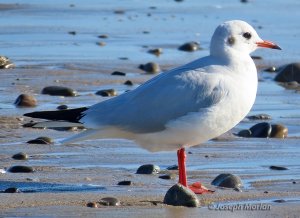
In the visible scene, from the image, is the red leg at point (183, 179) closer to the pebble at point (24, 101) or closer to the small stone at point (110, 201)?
the small stone at point (110, 201)

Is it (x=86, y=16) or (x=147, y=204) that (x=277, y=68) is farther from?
(x=147, y=204)

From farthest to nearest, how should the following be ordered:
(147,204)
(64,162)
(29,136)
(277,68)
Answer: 1. (277,68)
2. (29,136)
3. (64,162)
4. (147,204)

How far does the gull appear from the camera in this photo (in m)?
6.84

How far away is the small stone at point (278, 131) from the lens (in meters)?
8.56

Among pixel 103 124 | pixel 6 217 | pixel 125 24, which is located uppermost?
pixel 125 24

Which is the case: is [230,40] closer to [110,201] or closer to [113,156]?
[113,156]

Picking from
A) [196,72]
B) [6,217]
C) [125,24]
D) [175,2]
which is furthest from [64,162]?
[175,2]

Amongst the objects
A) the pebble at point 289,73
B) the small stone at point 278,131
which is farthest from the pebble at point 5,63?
the small stone at point 278,131

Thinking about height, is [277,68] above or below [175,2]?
below

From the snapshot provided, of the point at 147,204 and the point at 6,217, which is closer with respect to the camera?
the point at 6,217

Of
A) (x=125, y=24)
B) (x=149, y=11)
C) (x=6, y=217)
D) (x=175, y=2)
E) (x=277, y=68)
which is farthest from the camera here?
(x=175, y=2)

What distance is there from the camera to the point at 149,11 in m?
17.4

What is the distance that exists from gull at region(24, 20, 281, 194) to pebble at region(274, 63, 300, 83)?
4502 mm

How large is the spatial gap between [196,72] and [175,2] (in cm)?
1184
